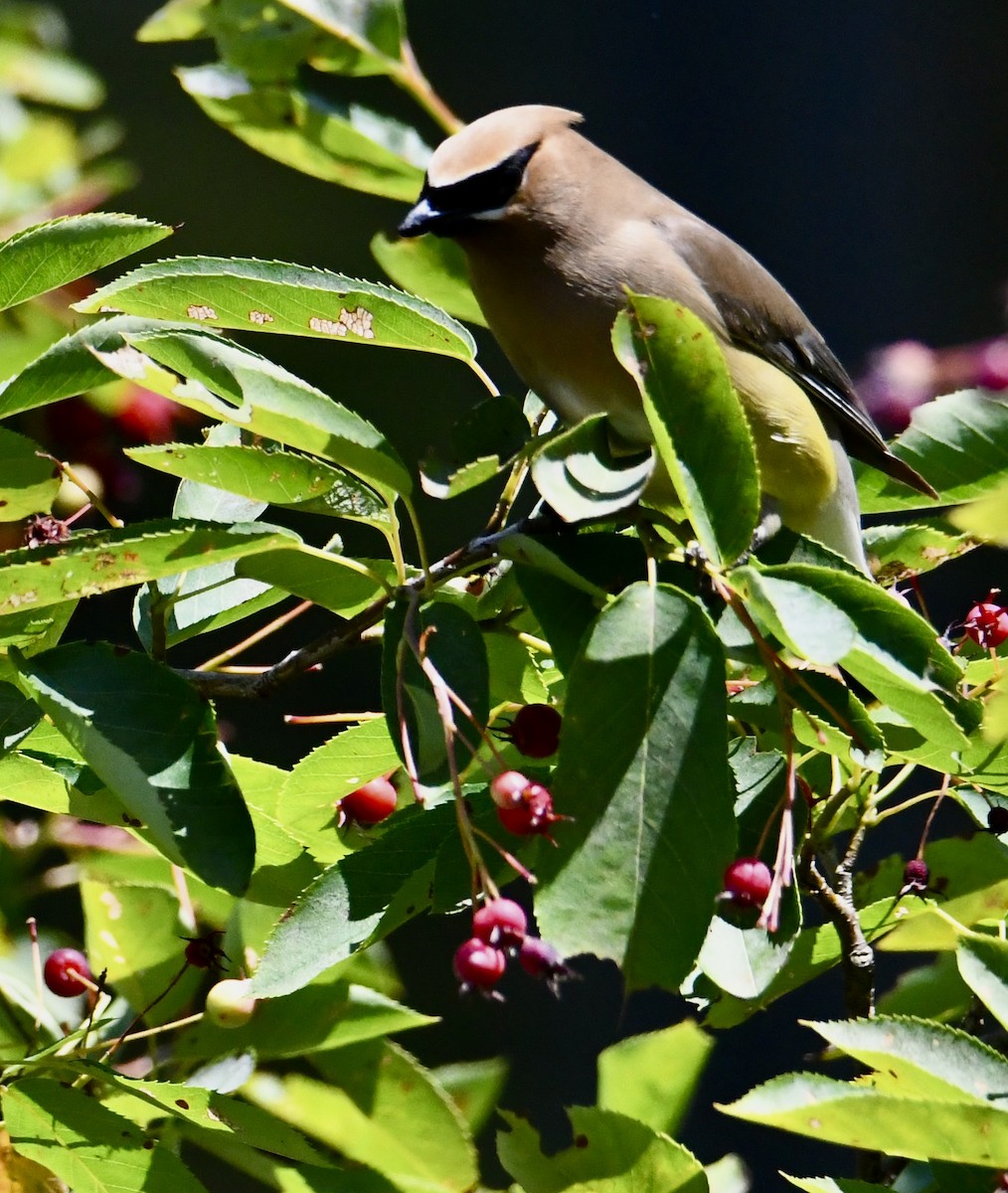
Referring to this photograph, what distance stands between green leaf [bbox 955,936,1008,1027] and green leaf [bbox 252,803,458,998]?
0.41 meters

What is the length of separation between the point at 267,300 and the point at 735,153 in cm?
338

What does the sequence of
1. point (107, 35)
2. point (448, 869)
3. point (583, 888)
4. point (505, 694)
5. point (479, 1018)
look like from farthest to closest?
point (107, 35) → point (479, 1018) → point (505, 694) → point (448, 869) → point (583, 888)

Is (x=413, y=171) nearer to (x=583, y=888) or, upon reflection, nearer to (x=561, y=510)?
(x=561, y=510)

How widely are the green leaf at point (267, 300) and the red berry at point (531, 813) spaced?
42 centimetres

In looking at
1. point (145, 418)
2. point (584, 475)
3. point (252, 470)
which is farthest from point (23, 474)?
point (145, 418)

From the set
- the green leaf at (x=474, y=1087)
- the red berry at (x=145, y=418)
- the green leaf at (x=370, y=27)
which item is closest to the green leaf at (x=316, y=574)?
the green leaf at (x=474, y=1087)

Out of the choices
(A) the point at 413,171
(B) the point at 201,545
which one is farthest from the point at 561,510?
(A) the point at 413,171

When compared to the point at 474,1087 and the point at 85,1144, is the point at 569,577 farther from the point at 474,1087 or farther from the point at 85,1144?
the point at 474,1087

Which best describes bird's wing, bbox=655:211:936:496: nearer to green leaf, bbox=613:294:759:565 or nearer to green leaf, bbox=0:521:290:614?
green leaf, bbox=613:294:759:565

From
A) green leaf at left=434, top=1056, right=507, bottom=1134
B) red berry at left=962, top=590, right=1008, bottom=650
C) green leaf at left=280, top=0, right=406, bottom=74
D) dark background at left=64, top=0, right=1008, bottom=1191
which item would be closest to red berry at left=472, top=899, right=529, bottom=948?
red berry at left=962, top=590, right=1008, bottom=650

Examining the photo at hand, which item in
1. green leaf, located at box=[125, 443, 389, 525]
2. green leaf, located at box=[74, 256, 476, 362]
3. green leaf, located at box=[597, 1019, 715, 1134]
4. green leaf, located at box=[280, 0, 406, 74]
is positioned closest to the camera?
green leaf, located at box=[125, 443, 389, 525]

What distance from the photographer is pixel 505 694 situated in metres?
1.32

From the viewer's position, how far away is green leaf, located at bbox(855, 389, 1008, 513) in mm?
1571

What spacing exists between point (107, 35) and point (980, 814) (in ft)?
13.8
